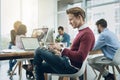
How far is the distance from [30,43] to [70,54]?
95 cm

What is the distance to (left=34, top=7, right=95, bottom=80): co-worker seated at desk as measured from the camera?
200 centimetres

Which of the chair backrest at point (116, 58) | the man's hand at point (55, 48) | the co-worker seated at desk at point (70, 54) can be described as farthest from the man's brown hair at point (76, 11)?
the chair backrest at point (116, 58)

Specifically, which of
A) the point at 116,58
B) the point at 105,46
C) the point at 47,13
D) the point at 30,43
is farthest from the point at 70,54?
the point at 47,13

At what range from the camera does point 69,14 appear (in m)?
2.20

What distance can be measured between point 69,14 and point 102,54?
5.10 ft

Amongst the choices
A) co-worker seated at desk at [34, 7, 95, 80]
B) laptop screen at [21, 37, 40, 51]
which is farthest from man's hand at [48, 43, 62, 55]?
laptop screen at [21, 37, 40, 51]

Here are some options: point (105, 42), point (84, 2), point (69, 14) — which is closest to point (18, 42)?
point (69, 14)

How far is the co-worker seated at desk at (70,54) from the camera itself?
2.00m

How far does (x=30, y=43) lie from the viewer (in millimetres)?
2826

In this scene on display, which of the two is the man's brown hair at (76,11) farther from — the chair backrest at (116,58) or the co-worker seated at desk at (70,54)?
the chair backrest at (116,58)

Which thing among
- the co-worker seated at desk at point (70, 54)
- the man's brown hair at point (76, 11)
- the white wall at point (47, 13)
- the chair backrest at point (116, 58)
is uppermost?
the white wall at point (47, 13)

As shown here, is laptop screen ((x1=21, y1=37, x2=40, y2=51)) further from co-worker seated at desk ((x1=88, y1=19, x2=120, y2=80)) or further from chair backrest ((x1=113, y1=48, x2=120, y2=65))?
chair backrest ((x1=113, y1=48, x2=120, y2=65))

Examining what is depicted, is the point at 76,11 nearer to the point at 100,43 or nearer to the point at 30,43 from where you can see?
the point at 30,43

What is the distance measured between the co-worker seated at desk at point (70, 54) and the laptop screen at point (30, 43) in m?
0.60
